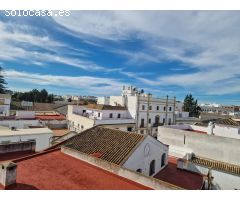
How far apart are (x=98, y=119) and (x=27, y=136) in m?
13.7

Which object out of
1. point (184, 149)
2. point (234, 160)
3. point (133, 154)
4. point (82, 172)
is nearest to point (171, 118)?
point (184, 149)

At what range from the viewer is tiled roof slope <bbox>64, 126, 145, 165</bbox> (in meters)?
10.4

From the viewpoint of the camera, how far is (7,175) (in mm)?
6648

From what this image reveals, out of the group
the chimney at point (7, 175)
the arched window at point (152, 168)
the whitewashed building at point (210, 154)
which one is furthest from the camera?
the whitewashed building at point (210, 154)

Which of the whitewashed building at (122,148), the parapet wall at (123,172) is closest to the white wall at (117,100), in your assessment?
the whitewashed building at (122,148)

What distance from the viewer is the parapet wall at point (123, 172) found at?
750cm

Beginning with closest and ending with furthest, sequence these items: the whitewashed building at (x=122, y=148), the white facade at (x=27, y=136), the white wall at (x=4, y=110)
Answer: the whitewashed building at (x=122, y=148)
the white facade at (x=27, y=136)
the white wall at (x=4, y=110)

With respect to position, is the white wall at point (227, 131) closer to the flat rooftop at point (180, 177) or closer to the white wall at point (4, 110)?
the flat rooftop at point (180, 177)

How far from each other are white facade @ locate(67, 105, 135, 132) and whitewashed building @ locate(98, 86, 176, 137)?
142cm

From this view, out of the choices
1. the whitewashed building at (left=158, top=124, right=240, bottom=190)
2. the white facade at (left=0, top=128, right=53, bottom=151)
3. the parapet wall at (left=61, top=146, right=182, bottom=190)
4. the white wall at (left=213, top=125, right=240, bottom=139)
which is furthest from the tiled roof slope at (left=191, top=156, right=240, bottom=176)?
the white facade at (left=0, top=128, right=53, bottom=151)

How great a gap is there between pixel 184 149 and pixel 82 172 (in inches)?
500

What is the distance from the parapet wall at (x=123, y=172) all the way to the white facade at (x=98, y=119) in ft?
56.3

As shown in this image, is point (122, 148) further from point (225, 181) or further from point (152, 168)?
point (225, 181)
